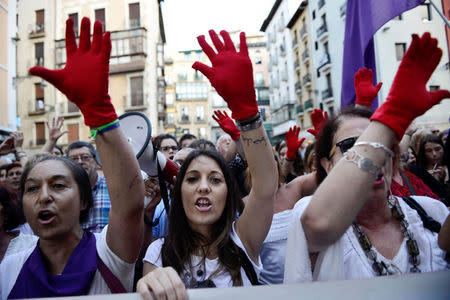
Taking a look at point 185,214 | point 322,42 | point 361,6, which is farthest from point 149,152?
point 322,42

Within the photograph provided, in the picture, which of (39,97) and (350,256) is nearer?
(350,256)

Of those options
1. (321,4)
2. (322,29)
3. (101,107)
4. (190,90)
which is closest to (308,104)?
(322,29)

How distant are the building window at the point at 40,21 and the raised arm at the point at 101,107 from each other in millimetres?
26502

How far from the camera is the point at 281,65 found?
37.8m

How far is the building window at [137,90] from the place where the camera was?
23469 millimetres

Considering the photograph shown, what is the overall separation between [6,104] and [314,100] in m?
21.6

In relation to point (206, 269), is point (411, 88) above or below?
above

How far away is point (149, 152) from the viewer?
93.2 inches

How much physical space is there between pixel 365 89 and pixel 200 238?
1.18 meters

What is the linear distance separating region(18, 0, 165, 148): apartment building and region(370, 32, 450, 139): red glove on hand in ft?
74.0

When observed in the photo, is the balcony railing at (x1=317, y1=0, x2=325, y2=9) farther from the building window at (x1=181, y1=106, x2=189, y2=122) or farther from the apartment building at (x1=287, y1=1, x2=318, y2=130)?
the building window at (x1=181, y1=106, x2=189, y2=122)

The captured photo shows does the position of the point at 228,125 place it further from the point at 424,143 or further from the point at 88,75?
the point at 424,143

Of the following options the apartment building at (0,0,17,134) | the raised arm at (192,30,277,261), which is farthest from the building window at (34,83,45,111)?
the raised arm at (192,30,277,261)

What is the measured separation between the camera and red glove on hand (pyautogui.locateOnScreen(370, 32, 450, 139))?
931mm
